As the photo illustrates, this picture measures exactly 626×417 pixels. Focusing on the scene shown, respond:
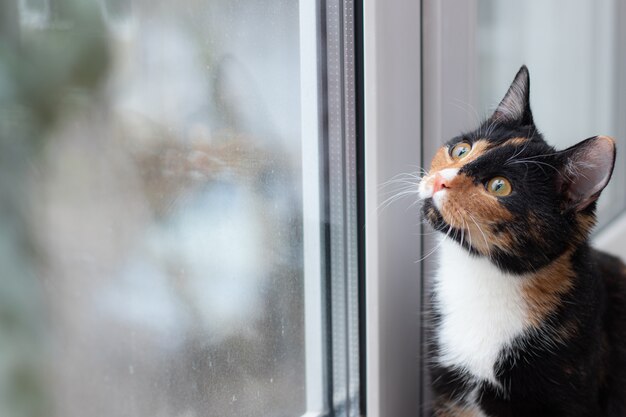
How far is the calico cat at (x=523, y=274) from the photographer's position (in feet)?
2.54

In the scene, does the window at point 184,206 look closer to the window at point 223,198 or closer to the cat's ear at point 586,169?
the window at point 223,198

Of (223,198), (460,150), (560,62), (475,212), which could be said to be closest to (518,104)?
(460,150)

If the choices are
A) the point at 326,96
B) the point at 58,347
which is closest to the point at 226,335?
the point at 58,347

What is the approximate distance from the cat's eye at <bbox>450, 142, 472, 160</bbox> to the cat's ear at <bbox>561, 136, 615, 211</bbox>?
127 mm

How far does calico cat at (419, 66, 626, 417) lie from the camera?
2.54 ft

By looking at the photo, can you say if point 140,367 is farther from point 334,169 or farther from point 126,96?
point 334,169

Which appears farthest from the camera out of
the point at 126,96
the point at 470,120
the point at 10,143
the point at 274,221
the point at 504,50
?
the point at 504,50

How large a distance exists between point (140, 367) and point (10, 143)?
29 centimetres

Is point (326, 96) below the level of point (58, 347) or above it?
above

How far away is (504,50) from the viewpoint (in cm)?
130

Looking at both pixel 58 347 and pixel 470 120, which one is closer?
pixel 58 347

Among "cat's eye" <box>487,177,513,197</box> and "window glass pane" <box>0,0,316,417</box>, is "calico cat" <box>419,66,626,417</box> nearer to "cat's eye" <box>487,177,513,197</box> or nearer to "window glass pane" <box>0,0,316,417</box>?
"cat's eye" <box>487,177,513,197</box>

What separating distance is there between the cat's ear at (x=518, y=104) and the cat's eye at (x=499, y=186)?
0.16 m

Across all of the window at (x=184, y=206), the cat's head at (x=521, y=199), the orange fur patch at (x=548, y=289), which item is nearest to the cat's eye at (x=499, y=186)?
the cat's head at (x=521, y=199)
